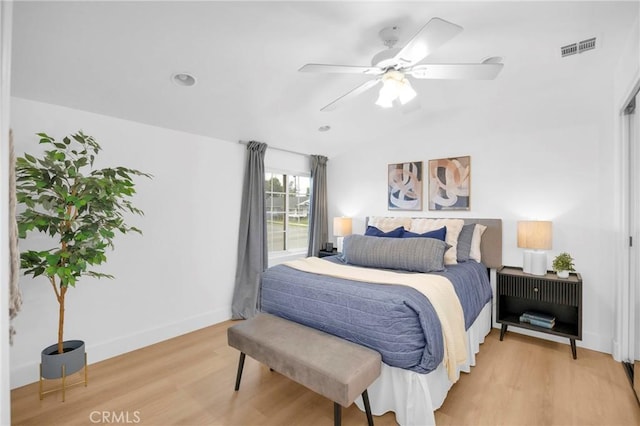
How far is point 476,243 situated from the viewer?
335 centimetres

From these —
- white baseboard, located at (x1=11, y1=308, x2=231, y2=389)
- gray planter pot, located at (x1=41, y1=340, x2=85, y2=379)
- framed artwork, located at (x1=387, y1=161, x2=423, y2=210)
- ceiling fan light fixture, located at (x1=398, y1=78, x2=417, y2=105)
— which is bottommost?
white baseboard, located at (x1=11, y1=308, x2=231, y2=389)

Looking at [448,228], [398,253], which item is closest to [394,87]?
[398,253]

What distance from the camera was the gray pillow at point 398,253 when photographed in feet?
9.02

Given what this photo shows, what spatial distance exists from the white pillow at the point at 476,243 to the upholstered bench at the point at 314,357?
205 cm

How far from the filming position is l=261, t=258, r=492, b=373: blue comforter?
5.91 ft

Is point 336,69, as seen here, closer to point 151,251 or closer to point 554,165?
point 151,251

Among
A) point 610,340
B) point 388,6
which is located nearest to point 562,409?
point 610,340

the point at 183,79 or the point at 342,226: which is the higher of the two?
the point at 183,79

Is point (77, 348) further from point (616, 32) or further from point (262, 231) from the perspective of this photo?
point (616, 32)

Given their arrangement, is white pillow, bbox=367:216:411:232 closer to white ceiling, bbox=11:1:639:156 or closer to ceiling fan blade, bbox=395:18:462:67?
white ceiling, bbox=11:1:639:156

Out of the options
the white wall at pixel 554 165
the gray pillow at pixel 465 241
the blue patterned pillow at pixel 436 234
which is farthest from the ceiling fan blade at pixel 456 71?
the gray pillow at pixel 465 241

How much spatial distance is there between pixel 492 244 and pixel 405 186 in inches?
50.0

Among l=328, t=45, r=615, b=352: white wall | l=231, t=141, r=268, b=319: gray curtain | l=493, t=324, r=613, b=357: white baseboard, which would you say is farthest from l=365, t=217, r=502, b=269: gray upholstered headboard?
l=231, t=141, r=268, b=319: gray curtain

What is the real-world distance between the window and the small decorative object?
3.11 metres
